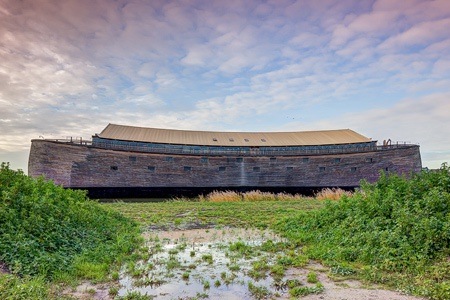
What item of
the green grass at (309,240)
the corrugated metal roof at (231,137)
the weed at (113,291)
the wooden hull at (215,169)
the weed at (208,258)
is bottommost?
the weed at (113,291)

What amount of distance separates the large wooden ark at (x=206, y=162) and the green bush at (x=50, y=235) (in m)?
18.4

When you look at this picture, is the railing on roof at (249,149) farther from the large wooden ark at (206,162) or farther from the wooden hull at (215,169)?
the wooden hull at (215,169)

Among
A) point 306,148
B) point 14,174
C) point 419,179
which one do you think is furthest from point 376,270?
point 306,148

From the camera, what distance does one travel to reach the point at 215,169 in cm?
3070

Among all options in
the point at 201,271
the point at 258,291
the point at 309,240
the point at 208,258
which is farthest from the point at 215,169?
the point at 258,291

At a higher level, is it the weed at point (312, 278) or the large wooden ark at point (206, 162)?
the large wooden ark at point (206, 162)

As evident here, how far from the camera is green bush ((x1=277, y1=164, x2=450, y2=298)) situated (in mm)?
6098

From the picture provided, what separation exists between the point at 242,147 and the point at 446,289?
27952 mm

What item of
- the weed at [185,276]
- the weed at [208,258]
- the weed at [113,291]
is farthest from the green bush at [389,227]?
the weed at [113,291]

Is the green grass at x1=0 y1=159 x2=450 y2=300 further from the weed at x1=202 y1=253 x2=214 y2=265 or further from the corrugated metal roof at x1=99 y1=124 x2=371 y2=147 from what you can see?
the corrugated metal roof at x1=99 y1=124 x2=371 y2=147

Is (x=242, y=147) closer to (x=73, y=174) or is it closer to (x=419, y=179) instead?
(x=73, y=174)

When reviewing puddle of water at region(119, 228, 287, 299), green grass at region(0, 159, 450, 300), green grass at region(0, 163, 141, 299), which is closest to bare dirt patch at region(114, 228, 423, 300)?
puddle of water at region(119, 228, 287, 299)

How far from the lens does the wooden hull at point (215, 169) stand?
1062 inches

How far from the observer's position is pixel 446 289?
183 inches
